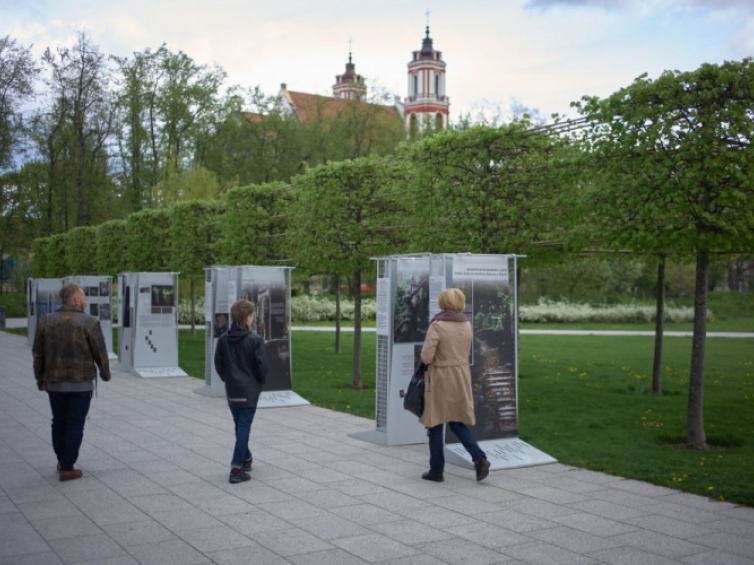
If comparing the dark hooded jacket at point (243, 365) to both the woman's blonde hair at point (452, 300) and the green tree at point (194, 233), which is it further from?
the green tree at point (194, 233)

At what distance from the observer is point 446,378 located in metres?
8.84

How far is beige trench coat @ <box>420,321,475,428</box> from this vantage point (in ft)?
28.9

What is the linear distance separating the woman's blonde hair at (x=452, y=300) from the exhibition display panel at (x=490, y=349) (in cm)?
86

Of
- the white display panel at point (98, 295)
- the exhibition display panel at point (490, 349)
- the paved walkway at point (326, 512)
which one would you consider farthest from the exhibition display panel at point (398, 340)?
the white display panel at point (98, 295)

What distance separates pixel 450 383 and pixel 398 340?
2491 mm

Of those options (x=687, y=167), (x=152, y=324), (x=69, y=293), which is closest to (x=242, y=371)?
(x=69, y=293)

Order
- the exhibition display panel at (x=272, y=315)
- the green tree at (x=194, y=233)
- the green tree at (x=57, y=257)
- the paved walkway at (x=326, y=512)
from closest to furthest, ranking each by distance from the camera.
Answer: the paved walkway at (x=326, y=512), the exhibition display panel at (x=272, y=315), the green tree at (x=194, y=233), the green tree at (x=57, y=257)

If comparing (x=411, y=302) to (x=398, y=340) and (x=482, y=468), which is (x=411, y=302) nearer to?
(x=398, y=340)

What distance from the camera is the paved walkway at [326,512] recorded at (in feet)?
21.3

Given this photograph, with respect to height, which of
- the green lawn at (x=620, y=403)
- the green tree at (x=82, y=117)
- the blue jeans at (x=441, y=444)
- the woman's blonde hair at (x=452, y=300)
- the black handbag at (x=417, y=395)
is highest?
the green tree at (x=82, y=117)

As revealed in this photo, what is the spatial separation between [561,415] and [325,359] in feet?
36.0

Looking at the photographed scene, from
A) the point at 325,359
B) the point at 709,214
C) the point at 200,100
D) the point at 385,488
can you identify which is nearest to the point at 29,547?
the point at 385,488

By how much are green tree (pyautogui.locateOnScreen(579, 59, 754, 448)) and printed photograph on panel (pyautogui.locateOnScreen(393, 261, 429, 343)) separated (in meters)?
2.46

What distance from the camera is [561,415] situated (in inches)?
537
